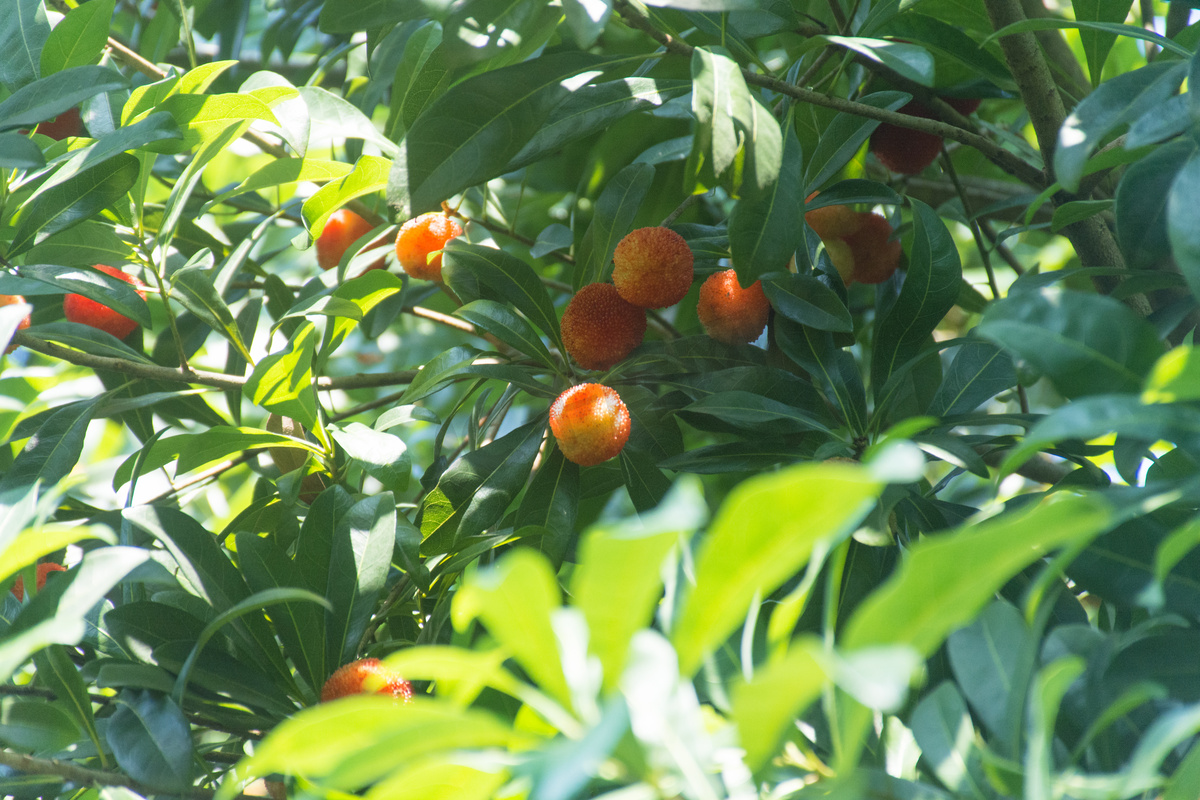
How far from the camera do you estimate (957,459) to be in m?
0.73

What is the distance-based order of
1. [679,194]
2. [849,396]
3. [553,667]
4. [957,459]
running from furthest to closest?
[679,194]
[849,396]
[957,459]
[553,667]

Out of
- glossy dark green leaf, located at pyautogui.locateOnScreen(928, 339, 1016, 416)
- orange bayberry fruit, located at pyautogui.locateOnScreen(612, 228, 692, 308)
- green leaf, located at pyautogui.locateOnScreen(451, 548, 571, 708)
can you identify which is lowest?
glossy dark green leaf, located at pyautogui.locateOnScreen(928, 339, 1016, 416)

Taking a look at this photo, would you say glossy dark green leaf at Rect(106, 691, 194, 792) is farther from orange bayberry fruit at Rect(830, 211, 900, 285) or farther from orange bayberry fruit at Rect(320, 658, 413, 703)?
orange bayberry fruit at Rect(830, 211, 900, 285)

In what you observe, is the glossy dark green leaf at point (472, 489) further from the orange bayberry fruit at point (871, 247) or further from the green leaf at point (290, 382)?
the orange bayberry fruit at point (871, 247)

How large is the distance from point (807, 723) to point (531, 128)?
567 mm

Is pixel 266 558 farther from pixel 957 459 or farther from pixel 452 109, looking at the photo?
pixel 957 459

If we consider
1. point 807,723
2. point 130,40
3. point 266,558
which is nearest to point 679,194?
point 266,558

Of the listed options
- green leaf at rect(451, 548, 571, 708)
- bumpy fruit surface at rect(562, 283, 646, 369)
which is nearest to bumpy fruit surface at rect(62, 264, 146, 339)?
bumpy fruit surface at rect(562, 283, 646, 369)

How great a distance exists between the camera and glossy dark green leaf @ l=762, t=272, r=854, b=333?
2.78 ft

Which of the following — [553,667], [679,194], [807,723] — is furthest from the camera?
[679,194]

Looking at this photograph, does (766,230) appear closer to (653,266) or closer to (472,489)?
(653,266)

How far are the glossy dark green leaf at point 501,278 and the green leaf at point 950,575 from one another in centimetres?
67

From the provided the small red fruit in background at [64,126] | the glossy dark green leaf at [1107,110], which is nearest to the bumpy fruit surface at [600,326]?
the glossy dark green leaf at [1107,110]

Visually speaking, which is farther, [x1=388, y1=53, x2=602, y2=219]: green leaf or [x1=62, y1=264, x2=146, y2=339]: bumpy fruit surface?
[x1=62, y1=264, x2=146, y2=339]: bumpy fruit surface
